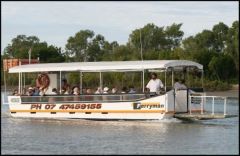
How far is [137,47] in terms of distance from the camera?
291 feet

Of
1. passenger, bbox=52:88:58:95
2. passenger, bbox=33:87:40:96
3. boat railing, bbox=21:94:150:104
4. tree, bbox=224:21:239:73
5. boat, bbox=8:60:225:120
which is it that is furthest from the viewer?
tree, bbox=224:21:239:73

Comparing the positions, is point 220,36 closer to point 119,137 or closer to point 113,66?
point 113,66

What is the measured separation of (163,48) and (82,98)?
6874 cm

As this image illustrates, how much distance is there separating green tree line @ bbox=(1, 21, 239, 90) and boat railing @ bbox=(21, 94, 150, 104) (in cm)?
2212

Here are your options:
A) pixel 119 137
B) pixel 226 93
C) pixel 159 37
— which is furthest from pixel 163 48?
pixel 119 137

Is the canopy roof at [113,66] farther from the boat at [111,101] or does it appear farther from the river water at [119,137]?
the river water at [119,137]

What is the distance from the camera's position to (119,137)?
2394 cm

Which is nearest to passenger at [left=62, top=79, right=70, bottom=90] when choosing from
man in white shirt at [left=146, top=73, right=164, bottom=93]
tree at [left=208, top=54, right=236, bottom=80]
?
man in white shirt at [left=146, top=73, right=164, bottom=93]

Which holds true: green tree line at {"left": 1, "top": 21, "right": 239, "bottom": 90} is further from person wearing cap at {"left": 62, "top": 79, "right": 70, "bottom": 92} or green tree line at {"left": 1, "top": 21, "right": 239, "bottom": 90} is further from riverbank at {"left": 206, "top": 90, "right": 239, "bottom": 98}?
person wearing cap at {"left": 62, "top": 79, "right": 70, "bottom": 92}

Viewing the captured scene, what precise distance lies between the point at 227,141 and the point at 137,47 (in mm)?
66203

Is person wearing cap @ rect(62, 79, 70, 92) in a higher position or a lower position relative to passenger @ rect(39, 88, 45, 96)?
higher

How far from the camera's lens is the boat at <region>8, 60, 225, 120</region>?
27.6 meters

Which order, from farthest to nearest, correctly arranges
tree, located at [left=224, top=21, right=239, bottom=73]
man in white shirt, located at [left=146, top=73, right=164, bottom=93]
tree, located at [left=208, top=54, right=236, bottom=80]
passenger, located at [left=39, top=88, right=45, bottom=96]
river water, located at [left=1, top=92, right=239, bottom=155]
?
tree, located at [left=224, top=21, right=239, bottom=73] → tree, located at [left=208, top=54, right=236, bottom=80] → passenger, located at [left=39, top=88, right=45, bottom=96] → man in white shirt, located at [left=146, top=73, right=164, bottom=93] → river water, located at [left=1, top=92, right=239, bottom=155]

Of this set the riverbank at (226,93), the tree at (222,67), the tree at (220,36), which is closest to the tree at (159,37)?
the tree at (220,36)
